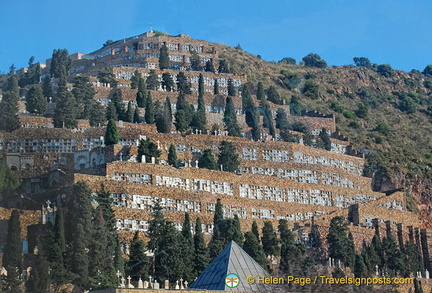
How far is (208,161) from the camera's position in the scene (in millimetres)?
118062

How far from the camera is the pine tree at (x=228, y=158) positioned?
395 ft

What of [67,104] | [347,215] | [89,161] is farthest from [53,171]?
[347,215]

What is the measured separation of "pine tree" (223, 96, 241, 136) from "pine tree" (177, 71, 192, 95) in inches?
251

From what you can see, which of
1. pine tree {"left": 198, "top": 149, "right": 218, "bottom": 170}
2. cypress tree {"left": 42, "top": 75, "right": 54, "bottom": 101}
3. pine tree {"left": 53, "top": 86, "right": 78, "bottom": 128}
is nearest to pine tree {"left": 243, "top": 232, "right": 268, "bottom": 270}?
pine tree {"left": 198, "top": 149, "right": 218, "bottom": 170}

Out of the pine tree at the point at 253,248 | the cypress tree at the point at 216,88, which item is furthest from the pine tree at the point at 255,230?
the cypress tree at the point at 216,88

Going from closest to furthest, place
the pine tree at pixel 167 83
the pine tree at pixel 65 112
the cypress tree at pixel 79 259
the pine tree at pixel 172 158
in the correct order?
1. the cypress tree at pixel 79 259
2. the pine tree at pixel 172 158
3. the pine tree at pixel 65 112
4. the pine tree at pixel 167 83

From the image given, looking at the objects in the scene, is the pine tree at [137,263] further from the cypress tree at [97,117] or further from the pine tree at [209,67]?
the pine tree at [209,67]

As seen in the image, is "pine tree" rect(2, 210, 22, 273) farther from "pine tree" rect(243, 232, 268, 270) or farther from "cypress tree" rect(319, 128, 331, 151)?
"cypress tree" rect(319, 128, 331, 151)

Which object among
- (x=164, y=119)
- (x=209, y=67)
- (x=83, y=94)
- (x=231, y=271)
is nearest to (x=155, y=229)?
(x=231, y=271)

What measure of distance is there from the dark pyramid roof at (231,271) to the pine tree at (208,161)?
45747mm

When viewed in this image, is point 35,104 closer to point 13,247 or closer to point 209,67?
point 209,67

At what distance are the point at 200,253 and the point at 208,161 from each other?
25.3 m

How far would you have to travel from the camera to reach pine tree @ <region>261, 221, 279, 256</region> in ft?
339

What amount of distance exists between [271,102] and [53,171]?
1891 inches
